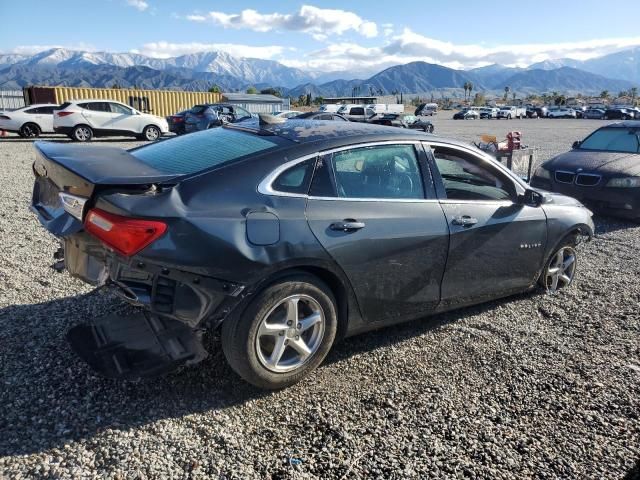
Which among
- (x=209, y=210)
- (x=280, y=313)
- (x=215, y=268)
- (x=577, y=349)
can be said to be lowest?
(x=577, y=349)

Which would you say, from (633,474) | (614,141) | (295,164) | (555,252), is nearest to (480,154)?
(555,252)

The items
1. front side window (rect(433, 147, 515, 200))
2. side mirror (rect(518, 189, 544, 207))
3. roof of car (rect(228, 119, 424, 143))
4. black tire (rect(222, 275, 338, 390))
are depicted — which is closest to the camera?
black tire (rect(222, 275, 338, 390))

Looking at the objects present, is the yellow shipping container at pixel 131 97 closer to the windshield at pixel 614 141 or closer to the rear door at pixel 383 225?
the windshield at pixel 614 141

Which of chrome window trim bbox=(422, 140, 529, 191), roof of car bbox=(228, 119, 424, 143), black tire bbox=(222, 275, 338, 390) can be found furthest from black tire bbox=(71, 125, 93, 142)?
black tire bbox=(222, 275, 338, 390)

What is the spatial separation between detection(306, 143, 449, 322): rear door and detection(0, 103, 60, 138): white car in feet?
62.7

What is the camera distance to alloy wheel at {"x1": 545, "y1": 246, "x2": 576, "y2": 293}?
4.78m

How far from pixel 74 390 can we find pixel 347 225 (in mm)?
1917

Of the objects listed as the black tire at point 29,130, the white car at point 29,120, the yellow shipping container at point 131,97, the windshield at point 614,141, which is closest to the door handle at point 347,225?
the windshield at point 614,141

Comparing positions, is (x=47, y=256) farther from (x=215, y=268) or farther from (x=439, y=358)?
(x=439, y=358)

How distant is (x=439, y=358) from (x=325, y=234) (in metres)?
1.33

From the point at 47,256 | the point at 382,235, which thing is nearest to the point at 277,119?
the point at 382,235

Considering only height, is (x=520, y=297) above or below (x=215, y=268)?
below

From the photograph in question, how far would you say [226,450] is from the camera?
8.50ft

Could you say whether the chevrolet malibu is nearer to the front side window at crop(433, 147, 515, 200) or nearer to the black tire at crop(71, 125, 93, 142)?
the front side window at crop(433, 147, 515, 200)
